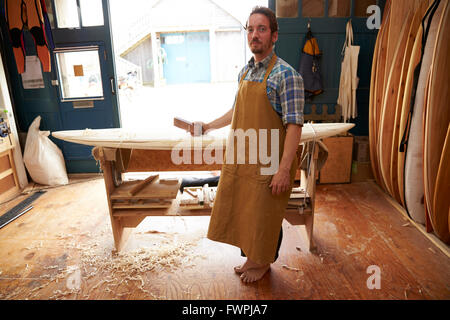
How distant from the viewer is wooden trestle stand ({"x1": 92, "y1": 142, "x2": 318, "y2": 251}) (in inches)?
89.6

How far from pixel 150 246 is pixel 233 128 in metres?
1.42

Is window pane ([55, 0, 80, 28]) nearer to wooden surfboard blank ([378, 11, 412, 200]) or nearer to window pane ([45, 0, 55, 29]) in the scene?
window pane ([45, 0, 55, 29])

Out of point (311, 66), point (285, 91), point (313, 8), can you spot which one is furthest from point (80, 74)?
point (285, 91)

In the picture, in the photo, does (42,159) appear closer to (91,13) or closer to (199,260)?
(91,13)

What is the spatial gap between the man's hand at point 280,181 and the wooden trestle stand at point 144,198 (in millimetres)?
688

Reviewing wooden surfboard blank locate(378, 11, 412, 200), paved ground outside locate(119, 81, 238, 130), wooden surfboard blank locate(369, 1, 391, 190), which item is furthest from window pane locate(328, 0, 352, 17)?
paved ground outside locate(119, 81, 238, 130)

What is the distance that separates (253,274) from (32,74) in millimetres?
3848

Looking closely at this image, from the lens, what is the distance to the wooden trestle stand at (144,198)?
2.28 m

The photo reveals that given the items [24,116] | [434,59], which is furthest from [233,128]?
[24,116]

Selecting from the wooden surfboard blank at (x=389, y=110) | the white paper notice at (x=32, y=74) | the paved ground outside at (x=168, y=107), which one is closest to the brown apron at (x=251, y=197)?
the wooden surfboard blank at (x=389, y=110)

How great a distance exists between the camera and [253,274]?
2068mm

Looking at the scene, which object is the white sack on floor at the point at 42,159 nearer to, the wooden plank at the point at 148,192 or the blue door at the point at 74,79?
the blue door at the point at 74,79
